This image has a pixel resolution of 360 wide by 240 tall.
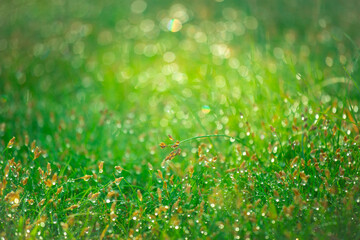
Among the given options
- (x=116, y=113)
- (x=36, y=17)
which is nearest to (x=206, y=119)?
(x=116, y=113)

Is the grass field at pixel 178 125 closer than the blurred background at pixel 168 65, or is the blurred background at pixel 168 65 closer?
the grass field at pixel 178 125

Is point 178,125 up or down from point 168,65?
down

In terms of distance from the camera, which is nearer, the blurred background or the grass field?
the grass field

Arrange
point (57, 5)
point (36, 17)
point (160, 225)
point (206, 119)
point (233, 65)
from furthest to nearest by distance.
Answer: point (57, 5) → point (36, 17) → point (233, 65) → point (206, 119) → point (160, 225)

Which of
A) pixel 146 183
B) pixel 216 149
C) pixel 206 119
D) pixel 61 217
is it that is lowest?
pixel 61 217

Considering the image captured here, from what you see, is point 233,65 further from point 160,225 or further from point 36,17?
point 36,17

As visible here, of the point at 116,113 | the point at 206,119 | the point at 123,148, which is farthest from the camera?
the point at 116,113

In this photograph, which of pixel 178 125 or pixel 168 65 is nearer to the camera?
pixel 178 125

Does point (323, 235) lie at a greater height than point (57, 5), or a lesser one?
lesser
